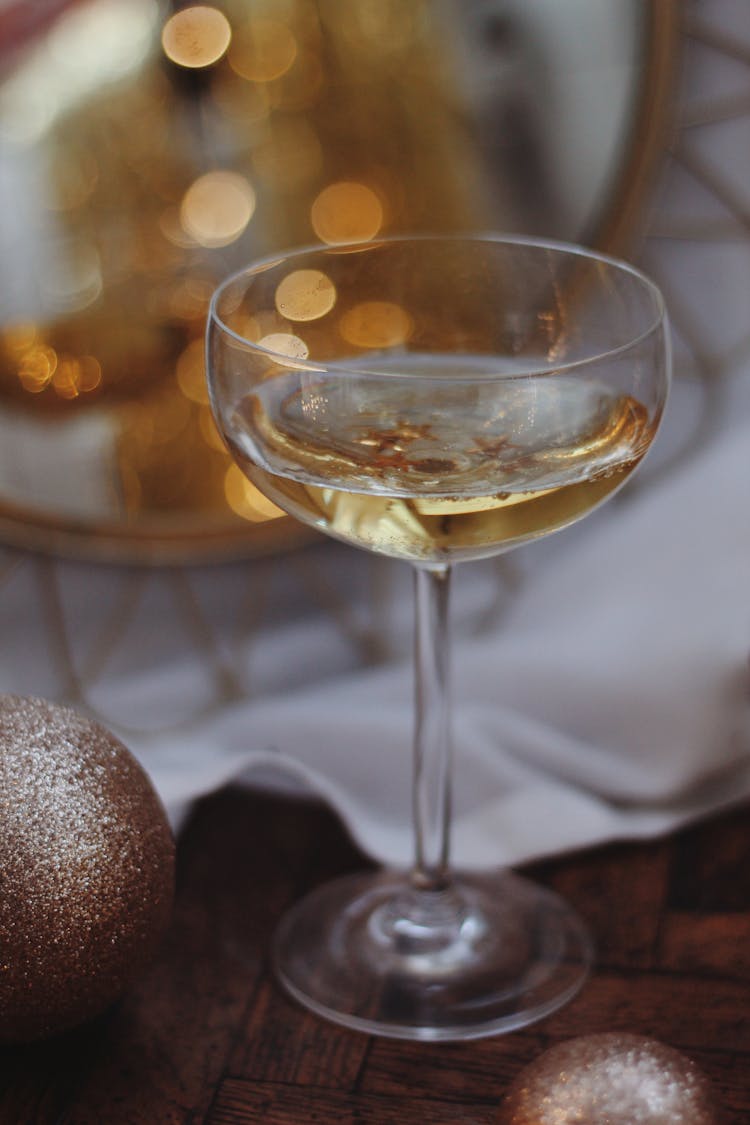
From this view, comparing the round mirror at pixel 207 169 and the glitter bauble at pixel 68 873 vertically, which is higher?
the round mirror at pixel 207 169

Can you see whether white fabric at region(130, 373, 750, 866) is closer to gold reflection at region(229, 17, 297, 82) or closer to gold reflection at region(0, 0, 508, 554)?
gold reflection at region(0, 0, 508, 554)

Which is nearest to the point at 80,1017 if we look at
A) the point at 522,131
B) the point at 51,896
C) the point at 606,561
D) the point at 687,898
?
the point at 51,896

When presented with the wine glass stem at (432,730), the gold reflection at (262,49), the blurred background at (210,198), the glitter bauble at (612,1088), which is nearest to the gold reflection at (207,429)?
the blurred background at (210,198)

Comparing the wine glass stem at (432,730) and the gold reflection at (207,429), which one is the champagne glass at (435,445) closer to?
the wine glass stem at (432,730)

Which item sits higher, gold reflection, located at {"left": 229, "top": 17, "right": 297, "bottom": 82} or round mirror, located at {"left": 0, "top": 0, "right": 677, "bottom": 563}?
gold reflection, located at {"left": 229, "top": 17, "right": 297, "bottom": 82}

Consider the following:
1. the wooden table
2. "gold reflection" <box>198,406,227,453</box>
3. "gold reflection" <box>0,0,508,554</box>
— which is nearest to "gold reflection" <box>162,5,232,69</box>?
"gold reflection" <box>0,0,508,554</box>

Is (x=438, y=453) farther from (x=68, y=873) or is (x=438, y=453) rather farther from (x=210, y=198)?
(x=210, y=198)

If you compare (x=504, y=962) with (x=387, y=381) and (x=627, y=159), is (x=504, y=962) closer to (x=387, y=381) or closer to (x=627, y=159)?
(x=387, y=381)
